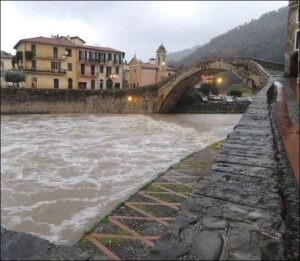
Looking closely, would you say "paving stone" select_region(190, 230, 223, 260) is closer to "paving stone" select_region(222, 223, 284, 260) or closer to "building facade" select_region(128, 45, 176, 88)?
"paving stone" select_region(222, 223, 284, 260)

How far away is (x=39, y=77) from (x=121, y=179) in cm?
3246

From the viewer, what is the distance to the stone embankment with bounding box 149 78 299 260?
4.51 ft

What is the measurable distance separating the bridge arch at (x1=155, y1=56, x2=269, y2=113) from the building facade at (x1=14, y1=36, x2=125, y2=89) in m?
12.6

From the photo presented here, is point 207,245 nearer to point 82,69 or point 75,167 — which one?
point 75,167

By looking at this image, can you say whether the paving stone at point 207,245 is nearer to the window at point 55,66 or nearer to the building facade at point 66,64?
the building facade at point 66,64

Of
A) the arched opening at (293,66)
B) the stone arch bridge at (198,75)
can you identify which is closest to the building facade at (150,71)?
the stone arch bridge at (198,75)

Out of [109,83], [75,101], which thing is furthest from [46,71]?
[75,101]

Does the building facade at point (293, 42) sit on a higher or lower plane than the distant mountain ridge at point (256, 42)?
lower

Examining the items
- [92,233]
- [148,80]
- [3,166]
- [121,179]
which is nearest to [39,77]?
[148,80]

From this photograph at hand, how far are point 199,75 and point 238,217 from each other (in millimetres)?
31299

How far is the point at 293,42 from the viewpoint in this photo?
23.5 metres

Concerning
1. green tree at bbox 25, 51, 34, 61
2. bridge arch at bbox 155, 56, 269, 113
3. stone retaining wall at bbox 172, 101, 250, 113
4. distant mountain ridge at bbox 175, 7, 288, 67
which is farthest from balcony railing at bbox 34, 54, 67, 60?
distant mountain ridge at bbox 175, 7, 288, 67

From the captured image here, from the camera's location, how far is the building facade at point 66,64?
38.5 m

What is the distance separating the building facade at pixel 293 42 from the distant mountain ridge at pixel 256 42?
29.3 meters
